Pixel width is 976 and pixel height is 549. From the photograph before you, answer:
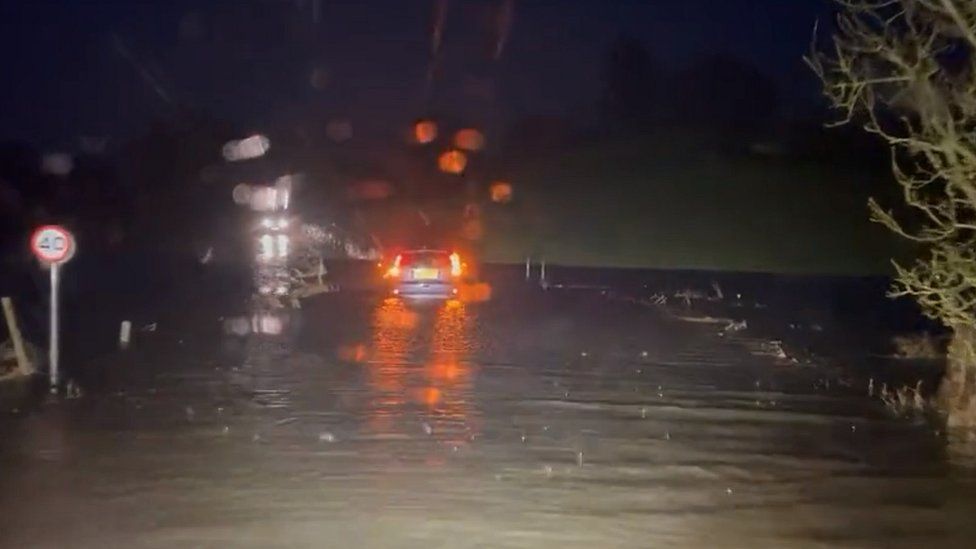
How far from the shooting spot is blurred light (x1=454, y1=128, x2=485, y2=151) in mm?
91312

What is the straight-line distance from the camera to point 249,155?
9838 centimetres

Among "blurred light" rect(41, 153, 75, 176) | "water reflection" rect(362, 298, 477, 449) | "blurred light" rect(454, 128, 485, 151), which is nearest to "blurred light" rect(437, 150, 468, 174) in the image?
"blurred light" rect(454, 128, 485, 151)

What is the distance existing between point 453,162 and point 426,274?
56.7m

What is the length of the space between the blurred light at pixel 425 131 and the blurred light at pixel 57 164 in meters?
22.4

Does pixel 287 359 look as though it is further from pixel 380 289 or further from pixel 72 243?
pixel 380 289

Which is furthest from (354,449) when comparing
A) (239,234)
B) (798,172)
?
(239,234)

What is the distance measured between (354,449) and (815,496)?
423 cm

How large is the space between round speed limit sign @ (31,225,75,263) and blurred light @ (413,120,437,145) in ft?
255

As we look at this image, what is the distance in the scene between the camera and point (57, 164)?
95688 millimetres

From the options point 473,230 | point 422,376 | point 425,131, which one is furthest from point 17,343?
point 425,131

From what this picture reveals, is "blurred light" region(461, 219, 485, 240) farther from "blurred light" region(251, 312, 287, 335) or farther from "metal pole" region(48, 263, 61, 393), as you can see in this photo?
"metal pole" region(48, 263, 61, 393)

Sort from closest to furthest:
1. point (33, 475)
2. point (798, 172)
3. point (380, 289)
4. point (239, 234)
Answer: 1. point (33, 475)
2. point (380, 289)
3. point (798, 172)
4. point (239, 234)

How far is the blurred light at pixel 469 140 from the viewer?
91.3 metres

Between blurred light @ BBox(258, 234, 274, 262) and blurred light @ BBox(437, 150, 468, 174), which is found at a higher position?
blurred light @ BBox(437, 150, 468, 174)
